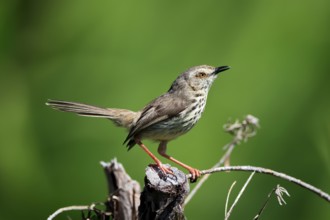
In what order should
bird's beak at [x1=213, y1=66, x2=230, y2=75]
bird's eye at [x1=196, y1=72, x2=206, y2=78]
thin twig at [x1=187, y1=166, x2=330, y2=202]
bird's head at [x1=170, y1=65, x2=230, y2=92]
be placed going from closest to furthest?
thin twig at [x1=187, y1=166, x2=330, y2=202] < bird's beak at [x1=213, y1=66, x2=230, y2=75] < bird's head at [x1=170, y1=65, x2=230, y2=92] < bird's eye at [x1=196, y1=72, x2=206, y2=78]

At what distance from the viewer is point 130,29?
4.05m

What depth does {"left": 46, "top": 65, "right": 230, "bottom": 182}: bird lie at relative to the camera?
13.2ft

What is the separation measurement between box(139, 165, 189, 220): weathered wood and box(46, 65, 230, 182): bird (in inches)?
42.5

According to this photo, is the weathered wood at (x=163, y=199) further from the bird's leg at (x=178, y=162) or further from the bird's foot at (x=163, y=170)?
the bird's leg at (x=178, y=162)

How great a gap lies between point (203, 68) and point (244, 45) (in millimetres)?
458

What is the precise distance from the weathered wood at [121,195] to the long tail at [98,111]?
85 cm

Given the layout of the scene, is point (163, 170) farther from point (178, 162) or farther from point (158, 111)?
point (158, 111)

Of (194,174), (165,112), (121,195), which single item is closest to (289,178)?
(121,195)

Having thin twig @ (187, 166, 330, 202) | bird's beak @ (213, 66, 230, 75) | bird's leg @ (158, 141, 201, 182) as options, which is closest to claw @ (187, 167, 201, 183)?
bird's leg @ (158, 141, 201, 182)

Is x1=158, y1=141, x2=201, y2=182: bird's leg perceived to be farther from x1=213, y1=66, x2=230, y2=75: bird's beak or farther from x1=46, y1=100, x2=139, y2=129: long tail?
x1=213, y1=66, x2=230, y2=75: bird's beak

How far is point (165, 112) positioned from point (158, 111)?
5 centimetres

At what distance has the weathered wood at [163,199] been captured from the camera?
270 centimetres

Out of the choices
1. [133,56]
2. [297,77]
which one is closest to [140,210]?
[133,56]

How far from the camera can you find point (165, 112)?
4.16 meters
